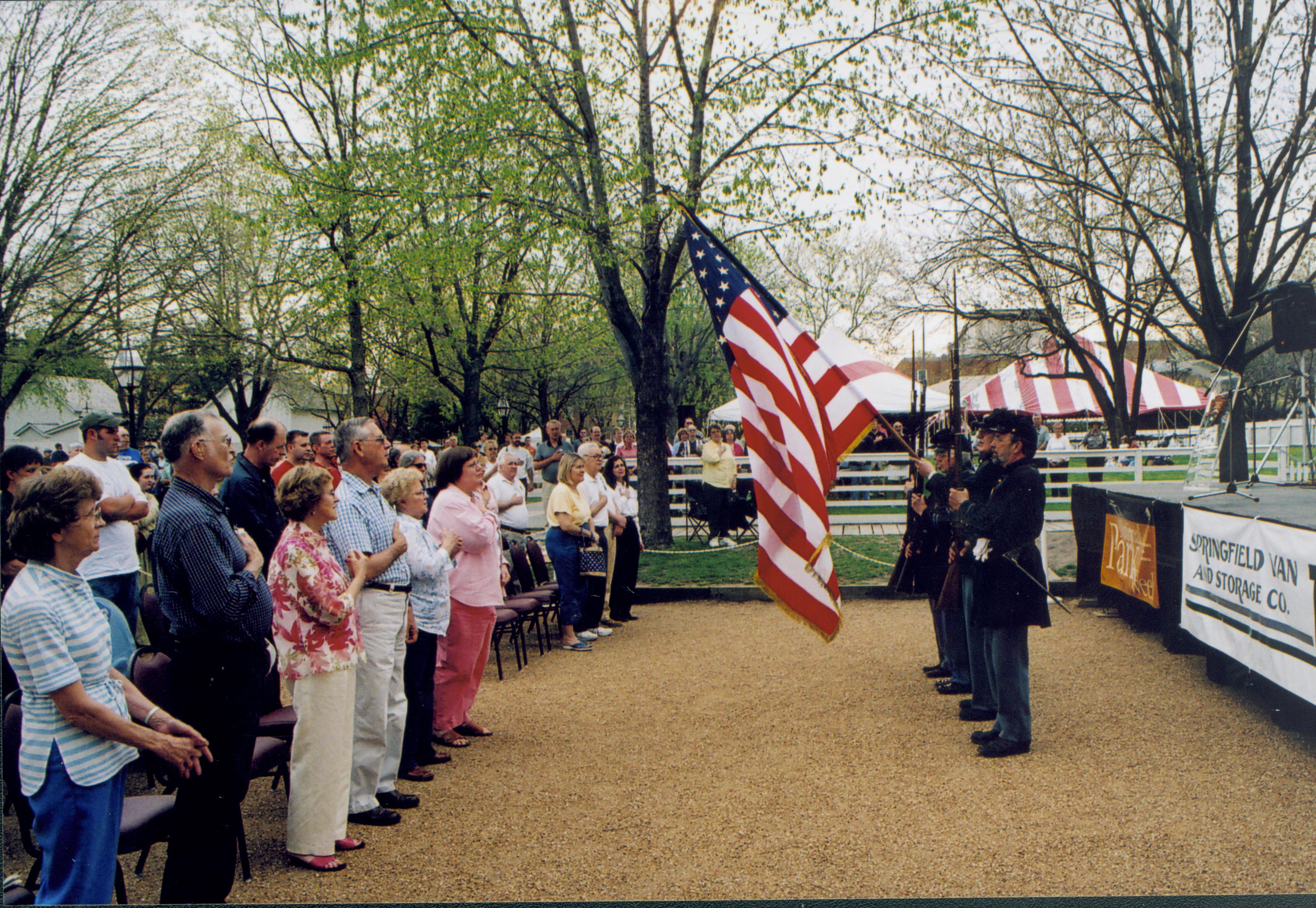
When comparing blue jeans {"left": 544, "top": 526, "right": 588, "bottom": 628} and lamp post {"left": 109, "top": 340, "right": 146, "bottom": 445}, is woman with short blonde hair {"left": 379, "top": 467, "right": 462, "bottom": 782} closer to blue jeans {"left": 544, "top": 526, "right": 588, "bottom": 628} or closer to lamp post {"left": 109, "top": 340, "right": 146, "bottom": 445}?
blue jeans {"left": 544, "top": 526, "right": 588, "bottom": 628}

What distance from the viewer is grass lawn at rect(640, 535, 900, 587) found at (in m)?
11.3

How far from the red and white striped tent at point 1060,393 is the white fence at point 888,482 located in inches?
313

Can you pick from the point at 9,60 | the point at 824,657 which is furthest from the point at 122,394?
the point at 824,657

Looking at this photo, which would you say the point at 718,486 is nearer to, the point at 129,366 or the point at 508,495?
the point at 508,495

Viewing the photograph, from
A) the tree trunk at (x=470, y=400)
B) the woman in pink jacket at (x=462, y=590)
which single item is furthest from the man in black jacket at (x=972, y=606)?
the tree trunk at (x=470, y=400)

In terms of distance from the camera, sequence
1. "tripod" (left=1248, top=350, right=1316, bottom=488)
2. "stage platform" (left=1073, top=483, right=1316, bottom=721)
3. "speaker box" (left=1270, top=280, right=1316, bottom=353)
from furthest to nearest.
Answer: "speaker box" (left=1270, top=280, right=1316, bottom=353)
"tripod" (left=1248, top=350, right=1316, bottom=488)
"stage platform" (left=1073, top=483, right=1316, bottom=721)

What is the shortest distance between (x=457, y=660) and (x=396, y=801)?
1244 mm

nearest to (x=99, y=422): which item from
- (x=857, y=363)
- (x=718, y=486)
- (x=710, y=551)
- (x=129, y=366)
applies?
(x=857, y=363)

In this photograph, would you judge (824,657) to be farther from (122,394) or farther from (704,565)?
(122,394)

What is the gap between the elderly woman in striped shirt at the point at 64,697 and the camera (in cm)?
264

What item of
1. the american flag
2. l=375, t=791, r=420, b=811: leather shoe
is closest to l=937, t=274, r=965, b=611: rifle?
the american flag

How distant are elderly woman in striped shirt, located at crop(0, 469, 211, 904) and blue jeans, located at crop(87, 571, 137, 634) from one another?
12.4 ft

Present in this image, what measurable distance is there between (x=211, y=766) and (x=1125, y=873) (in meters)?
3.68

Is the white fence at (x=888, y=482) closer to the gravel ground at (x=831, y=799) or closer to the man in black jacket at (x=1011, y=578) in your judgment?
the gravel ground at (x=831, y=799)
